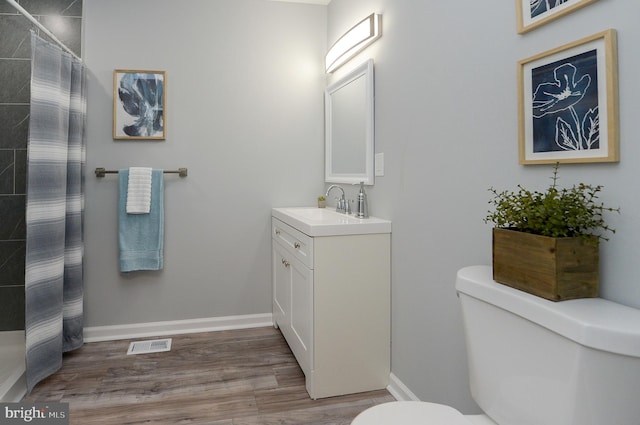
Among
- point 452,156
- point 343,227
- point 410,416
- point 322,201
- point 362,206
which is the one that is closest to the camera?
point 410,416

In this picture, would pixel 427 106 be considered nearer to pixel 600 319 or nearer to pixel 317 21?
pixel 600 319

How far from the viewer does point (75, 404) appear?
197 centimetres

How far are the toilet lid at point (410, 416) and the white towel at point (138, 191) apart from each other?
217cm

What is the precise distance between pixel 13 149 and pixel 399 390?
2517 millimetres

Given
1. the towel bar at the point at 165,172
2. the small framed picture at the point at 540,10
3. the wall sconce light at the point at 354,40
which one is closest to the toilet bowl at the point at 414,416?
the small framed picture at the point at 540,10

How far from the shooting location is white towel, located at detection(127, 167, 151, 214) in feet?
8.96

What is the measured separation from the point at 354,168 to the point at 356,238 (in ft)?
2.13

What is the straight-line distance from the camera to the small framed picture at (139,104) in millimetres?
2770

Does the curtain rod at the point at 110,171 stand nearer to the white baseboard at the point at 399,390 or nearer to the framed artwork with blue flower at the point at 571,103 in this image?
the white baseboard at the point at 399,390

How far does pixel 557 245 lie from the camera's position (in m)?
0.93

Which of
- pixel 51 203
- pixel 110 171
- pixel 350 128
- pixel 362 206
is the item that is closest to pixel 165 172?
pixel 110 171

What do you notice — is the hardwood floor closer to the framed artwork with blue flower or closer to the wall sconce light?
the framed artwork with blue flower

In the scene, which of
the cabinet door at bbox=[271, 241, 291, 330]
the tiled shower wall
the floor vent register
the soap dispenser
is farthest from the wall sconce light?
the floor vent register

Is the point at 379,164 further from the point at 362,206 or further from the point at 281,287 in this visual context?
the point at 281,287
